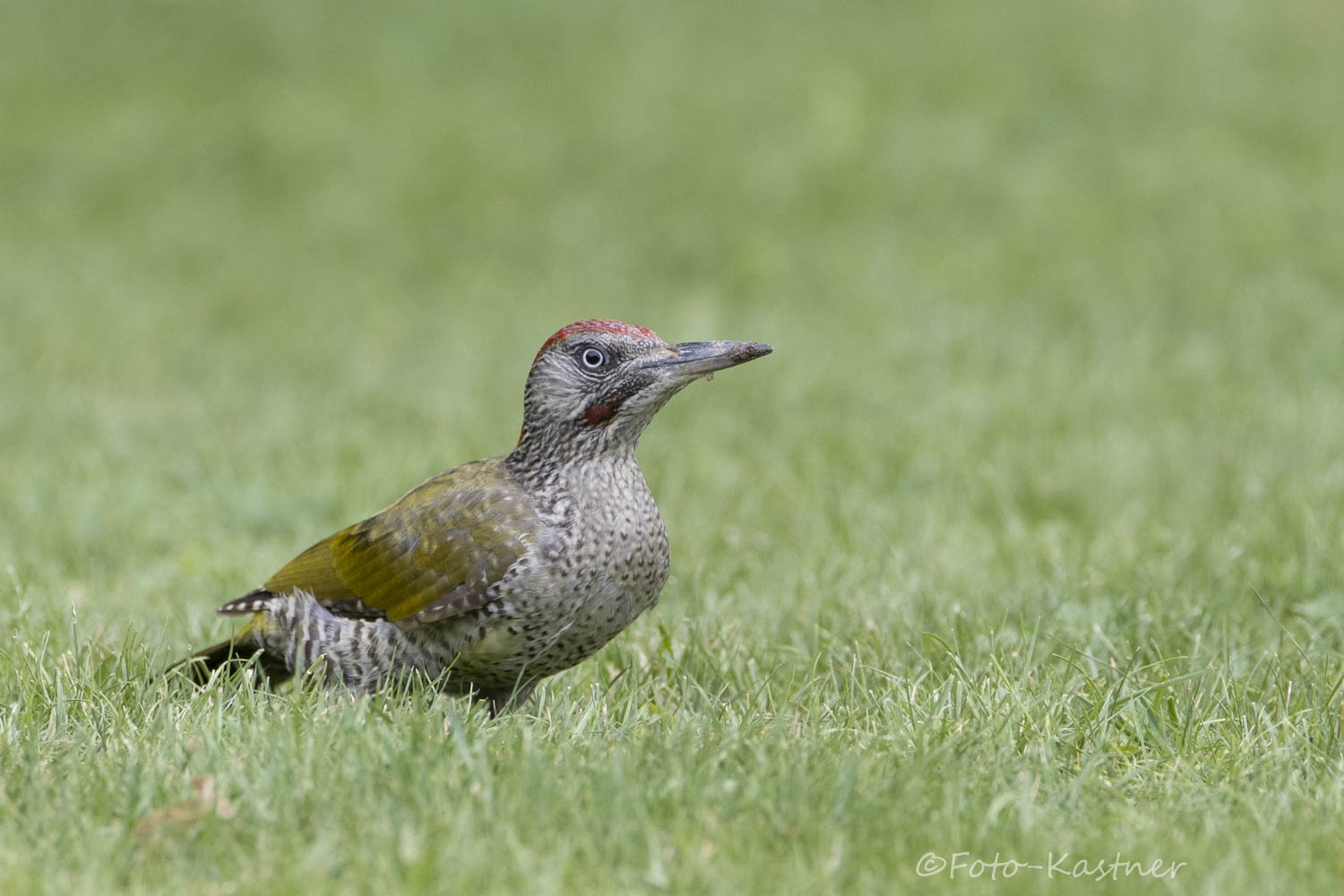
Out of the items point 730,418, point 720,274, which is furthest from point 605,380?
point 720,274

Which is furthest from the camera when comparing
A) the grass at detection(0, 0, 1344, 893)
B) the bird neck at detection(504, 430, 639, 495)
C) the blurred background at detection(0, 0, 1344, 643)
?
the blurred background at detection(0, 0, 1344, 643)

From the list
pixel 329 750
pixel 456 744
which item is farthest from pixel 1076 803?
pixel 329 750

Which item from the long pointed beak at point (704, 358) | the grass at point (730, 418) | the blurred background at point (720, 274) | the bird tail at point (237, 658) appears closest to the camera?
the grass at point (730, 418)

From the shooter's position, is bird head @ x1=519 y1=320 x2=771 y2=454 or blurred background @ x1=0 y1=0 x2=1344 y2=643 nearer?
bird head @ x1=519 y1=320 x2=771 y2=454

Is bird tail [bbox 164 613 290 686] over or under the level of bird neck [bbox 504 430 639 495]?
under

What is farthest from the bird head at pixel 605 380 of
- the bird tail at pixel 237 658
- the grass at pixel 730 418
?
the bird tail at pixel 237 658

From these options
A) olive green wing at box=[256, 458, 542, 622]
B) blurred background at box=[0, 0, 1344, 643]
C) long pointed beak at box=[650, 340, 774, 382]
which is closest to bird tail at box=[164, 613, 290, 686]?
olive green wing at box=[256, 458, 542, 622]

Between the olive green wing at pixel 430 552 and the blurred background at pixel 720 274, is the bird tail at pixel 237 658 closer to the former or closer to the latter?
the olive green wing at pixel 430 552

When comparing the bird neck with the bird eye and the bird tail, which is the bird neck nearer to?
the bird eye

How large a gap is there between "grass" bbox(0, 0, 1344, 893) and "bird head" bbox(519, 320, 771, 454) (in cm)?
67

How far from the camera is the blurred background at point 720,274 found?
6965 millimetres

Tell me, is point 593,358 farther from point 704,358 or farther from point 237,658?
point 237,658

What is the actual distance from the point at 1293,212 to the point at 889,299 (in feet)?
11.6

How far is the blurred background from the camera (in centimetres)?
696
